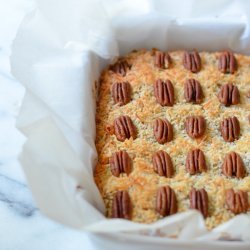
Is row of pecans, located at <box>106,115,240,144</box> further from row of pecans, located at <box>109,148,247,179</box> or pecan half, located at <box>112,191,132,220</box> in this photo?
pecan half, located at <box>112,191,132,220</box>

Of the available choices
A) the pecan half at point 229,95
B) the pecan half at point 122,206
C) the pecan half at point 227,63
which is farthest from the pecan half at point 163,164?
the pecan half at point 227,63

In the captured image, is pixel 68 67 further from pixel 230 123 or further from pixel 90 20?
pixel 230 123

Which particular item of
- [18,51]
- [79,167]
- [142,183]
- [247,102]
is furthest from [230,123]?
[18,51]

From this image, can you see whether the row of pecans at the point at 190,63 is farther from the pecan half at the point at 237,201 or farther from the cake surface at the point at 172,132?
the pecan half at the point at 237,201

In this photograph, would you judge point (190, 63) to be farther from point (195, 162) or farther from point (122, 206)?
point (122, 206)

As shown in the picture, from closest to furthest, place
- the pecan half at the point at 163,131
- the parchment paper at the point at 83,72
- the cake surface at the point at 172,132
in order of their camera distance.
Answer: the parchment paper at the point at 83,72 < the cake surface at the point at 172,132 < the pecan half at the point at 163,131

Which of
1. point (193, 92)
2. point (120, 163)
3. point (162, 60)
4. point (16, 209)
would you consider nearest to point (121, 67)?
point (162, 60)
